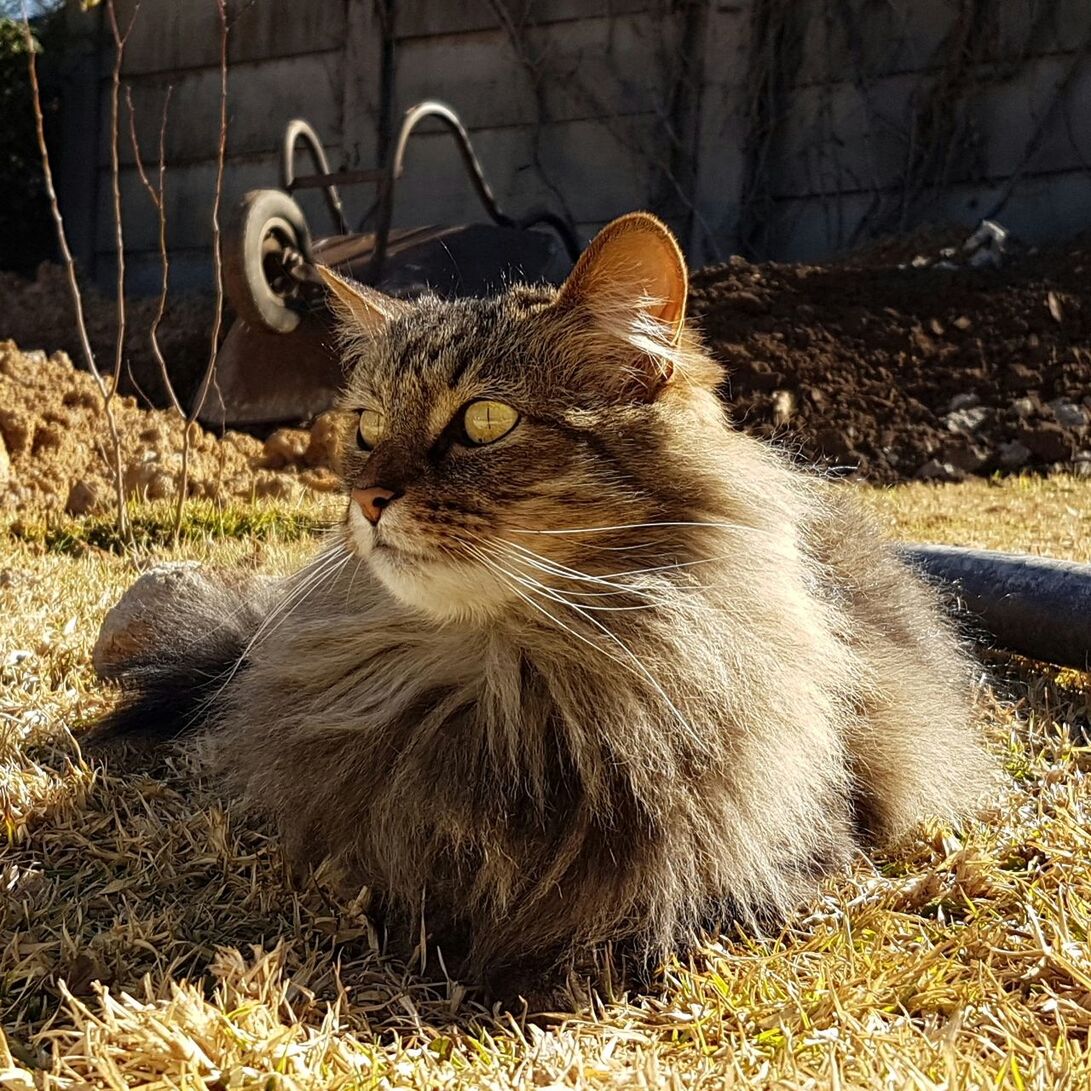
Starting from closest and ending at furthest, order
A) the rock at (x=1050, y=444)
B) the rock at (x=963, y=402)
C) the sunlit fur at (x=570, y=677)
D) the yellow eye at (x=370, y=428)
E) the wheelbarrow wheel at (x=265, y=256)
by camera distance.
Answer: the sunlit fur at (x=570, y=677) → the yellow eye at (x=370, y=428) → the wheelbarrow wheel at (x=265, y=256) → the rock at (x=1050, y=444) → the rock at (x=963, y=402)

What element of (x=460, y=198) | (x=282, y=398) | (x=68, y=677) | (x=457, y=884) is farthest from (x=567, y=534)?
(x=460, y=198)

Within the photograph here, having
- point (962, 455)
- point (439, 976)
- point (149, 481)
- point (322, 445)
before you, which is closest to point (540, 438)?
point (439, 976)

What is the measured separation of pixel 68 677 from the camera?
274 centimetres

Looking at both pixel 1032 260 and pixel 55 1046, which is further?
pixel 1032 260

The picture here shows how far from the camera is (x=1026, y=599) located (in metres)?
2.81

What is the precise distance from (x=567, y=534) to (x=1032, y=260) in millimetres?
6499

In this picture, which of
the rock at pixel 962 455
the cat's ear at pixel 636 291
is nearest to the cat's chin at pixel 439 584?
the cat's ear at pixel 636 291

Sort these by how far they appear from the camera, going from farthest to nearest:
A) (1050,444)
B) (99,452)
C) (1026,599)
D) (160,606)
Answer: (1050,444) → (99,452) → (1026,599) → (160,606)

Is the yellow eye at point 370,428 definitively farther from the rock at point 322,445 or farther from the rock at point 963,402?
the rock at point 963,402

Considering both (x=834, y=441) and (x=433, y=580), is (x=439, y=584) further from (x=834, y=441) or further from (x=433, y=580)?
(x=834, y=441)

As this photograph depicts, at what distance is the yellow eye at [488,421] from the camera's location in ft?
5.41

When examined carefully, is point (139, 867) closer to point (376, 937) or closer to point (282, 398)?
point (376, 937)

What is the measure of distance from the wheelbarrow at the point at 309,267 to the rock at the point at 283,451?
343mm

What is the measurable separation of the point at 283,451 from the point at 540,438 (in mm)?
4544
